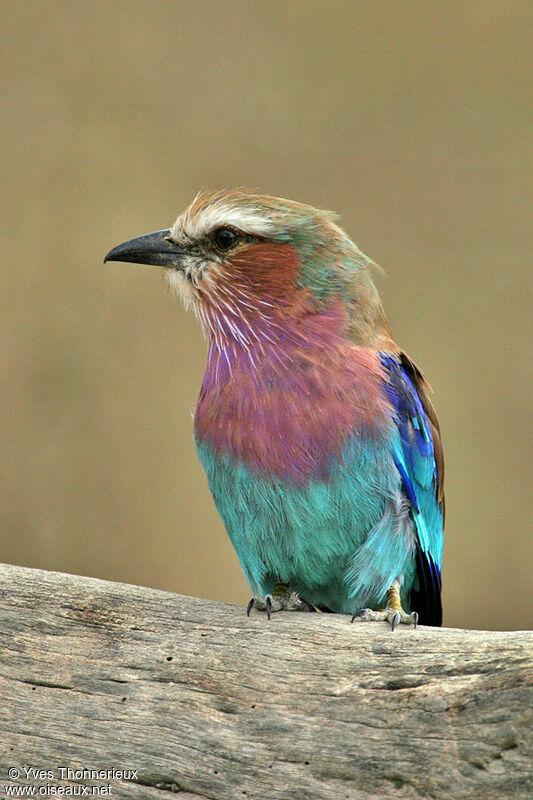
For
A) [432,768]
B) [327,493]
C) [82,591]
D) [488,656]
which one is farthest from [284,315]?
[432,768]

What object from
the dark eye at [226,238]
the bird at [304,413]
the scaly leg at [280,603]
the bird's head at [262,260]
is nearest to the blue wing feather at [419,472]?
the bird at [304,413]

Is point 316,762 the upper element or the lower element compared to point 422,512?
lower

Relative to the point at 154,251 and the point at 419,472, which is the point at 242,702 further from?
the point at 154,251

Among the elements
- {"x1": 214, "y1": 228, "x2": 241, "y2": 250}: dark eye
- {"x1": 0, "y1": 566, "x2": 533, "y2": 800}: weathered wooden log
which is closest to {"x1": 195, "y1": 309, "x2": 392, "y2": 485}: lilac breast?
{"x1": 214, "y1": 228, "x2": 241, "y2": 250}: dark eye

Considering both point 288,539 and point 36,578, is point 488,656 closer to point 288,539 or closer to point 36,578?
point 288,539

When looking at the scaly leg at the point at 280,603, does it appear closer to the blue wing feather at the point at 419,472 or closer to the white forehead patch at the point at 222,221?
the blue wing feather at the point at 419,472

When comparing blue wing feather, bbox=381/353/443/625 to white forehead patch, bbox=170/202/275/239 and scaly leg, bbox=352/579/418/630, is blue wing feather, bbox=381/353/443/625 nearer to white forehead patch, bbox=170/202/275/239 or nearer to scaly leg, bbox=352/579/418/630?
scaly leg, bbox=352/579/418/630
